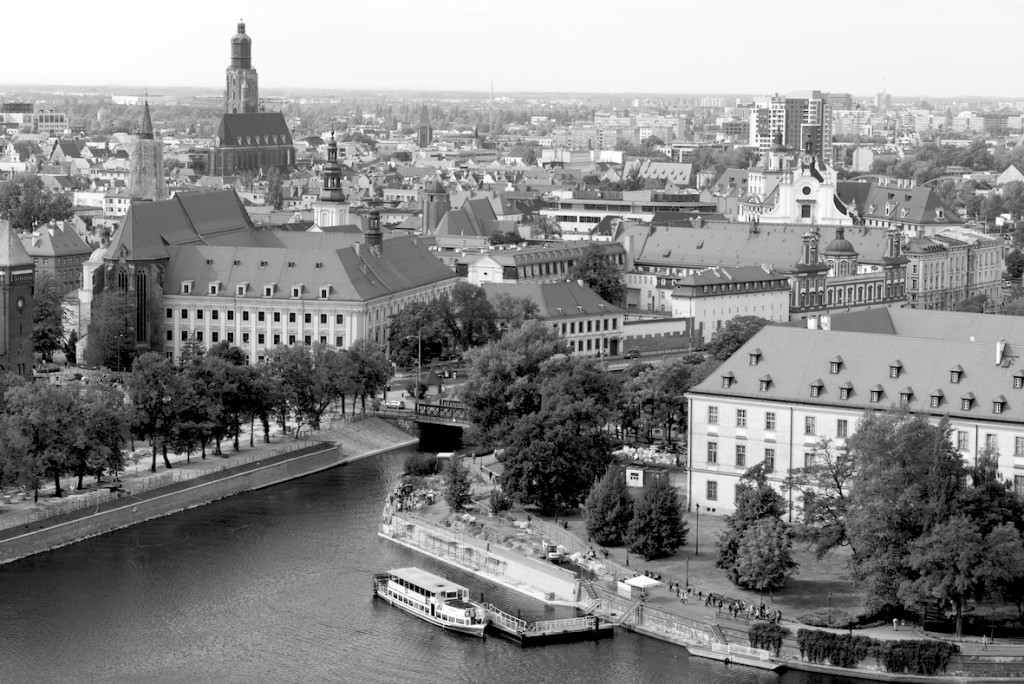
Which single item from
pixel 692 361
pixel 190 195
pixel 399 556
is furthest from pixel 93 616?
pixel 190 195

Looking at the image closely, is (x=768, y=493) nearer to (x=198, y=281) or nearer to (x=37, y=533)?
(x=37, y=533)

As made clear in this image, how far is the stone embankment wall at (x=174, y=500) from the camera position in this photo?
74000mm

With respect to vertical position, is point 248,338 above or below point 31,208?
below

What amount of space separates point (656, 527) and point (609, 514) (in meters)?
2.41

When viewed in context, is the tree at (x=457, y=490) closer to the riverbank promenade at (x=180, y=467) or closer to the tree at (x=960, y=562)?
the riverbank promenade at (x=180, y=467)

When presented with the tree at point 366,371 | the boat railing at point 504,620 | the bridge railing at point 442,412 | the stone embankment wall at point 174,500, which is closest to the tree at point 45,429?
the stone embankment wall at point 174,500

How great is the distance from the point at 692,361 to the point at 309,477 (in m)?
20.1

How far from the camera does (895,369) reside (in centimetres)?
7244

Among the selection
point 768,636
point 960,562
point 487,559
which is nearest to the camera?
point 960,562

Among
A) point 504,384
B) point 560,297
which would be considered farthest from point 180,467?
point 560,297

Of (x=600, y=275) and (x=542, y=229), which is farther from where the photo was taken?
(x=542, y=229)

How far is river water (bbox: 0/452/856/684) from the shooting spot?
201 ft

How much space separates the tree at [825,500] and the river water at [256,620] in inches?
246

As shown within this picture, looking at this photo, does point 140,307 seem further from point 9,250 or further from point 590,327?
point 590,327
